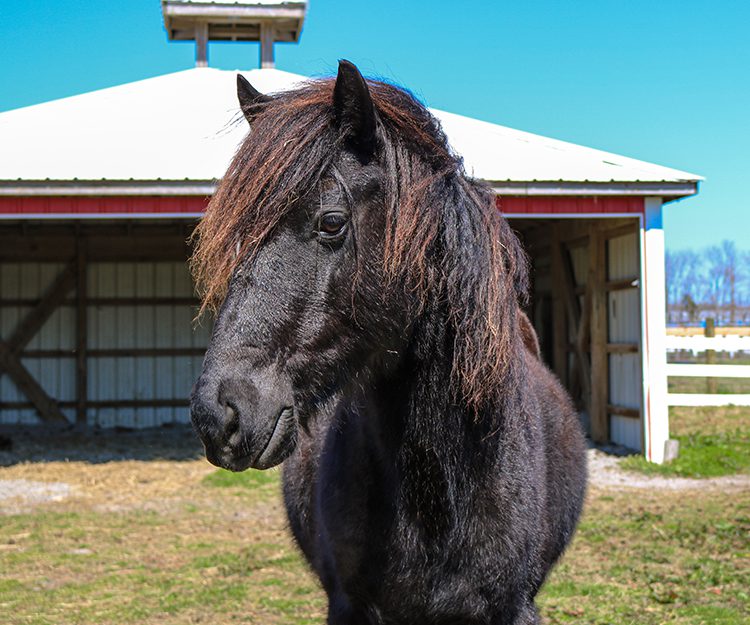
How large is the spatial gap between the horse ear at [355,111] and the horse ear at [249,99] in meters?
0.32

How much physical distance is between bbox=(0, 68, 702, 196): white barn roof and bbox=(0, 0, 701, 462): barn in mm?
34

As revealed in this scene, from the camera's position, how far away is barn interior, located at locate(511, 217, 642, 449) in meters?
10.3

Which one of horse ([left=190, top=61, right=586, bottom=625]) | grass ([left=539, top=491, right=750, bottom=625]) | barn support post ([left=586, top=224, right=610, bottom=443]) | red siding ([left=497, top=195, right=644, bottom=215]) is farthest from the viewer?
barn support post ([left=586, top=224, right=610, bottom=443])

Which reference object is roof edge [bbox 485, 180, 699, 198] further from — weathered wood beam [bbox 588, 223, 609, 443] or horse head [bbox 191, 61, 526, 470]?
horse head [bbox 191, 61, 526, 470]

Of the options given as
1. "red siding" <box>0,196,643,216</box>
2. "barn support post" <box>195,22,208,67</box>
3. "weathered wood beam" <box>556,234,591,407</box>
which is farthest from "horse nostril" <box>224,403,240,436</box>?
"barn support post" <box>195,22,208,67</box>

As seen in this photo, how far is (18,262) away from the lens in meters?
14.3

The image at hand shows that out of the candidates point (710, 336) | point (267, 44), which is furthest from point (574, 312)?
point (267, 44)

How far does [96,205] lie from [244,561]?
198 inches

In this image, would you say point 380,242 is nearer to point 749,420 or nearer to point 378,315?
point 378,315

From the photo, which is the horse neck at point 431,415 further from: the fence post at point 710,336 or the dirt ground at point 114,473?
the fence post at point 710,336

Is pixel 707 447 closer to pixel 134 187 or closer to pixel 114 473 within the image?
pixel 114 473

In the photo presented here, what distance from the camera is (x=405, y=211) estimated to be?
198cm

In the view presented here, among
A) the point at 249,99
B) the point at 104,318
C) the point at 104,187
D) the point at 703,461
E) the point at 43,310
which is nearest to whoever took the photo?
the point at 249,99

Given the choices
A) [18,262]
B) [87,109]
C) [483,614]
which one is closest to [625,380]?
[483,614]
